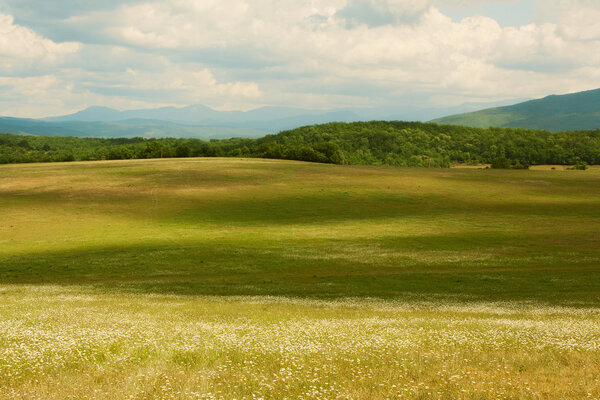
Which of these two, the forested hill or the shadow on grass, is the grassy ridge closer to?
the shadow on grass

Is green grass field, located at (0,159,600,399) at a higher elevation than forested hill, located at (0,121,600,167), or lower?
lower

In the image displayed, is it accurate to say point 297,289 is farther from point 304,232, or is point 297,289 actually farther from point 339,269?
point 304,232

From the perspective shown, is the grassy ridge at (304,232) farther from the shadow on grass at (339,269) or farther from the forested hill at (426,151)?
the forested hill at (426,151)

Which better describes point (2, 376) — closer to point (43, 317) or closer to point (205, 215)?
Result: point (43, 317)

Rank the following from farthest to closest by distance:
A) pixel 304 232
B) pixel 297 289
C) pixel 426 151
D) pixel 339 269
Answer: pixel 426 151, pixel 304 232, pixel 339 269, pixel 297 289

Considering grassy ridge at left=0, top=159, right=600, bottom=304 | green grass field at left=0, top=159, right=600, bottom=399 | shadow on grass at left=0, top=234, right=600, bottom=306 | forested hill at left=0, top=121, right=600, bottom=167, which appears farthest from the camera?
forested hill at left=0, top=121, right=600, bottom=167

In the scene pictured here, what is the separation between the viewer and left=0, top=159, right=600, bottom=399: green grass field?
32.7 ft

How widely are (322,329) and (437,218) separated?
4491cm

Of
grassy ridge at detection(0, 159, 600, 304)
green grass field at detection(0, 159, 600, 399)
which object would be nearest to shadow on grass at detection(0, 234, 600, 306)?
grassy ridge at detection(0, 159, 600, 304)

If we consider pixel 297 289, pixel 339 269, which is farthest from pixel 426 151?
pixel 297 289

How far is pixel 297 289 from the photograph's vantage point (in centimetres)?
2812

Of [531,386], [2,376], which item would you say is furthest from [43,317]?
[531,386]

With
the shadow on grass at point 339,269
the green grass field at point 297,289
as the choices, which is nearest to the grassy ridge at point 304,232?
the shadow on grass at point 339,269

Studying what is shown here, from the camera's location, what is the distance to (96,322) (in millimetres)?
15531
